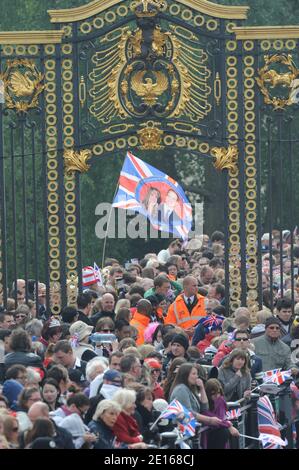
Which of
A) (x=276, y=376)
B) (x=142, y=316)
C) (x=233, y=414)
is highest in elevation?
(x=142, y=316)

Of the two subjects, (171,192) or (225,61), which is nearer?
(225,61)

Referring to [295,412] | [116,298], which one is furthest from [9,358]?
[116,298]

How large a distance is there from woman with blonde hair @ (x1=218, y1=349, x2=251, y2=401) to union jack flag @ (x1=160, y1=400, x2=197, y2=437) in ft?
7.06

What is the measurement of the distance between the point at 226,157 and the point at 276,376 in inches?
164

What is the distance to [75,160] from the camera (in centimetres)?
2628

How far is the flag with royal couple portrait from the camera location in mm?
28469

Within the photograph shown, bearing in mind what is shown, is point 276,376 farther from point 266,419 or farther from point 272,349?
point 272,349

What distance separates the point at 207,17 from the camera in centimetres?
2622

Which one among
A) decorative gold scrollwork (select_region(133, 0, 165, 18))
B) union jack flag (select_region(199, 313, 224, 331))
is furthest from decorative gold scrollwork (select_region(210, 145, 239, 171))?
union jack flag (select_region(199, 313, 224, 331))

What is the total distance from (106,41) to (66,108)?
38.9 inches

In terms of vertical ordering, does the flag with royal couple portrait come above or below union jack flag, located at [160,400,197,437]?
above

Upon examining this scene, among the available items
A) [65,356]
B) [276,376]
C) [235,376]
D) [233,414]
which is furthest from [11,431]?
[276,376]

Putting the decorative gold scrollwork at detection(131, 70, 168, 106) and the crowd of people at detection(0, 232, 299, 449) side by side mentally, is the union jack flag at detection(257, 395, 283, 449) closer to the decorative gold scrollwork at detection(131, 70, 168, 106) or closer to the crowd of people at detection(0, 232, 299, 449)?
the crowd of people at detection(0, 232, 299, 449)
